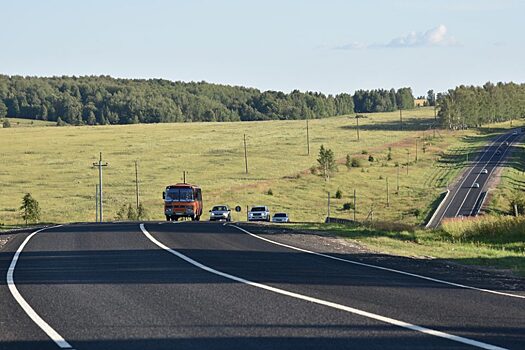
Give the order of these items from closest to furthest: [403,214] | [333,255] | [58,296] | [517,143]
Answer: [58,296] < [333,255] < [403,214] < [517,143]

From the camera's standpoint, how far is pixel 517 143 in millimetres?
155625

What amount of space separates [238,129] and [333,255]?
158869 mm

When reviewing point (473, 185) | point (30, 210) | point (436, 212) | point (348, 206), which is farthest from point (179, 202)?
point (473, 185)

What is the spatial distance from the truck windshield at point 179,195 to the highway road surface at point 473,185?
19005 millimetres

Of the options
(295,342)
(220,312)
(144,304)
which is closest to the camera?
(295,342)

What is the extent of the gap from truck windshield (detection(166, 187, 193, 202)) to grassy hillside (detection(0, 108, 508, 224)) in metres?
14.4

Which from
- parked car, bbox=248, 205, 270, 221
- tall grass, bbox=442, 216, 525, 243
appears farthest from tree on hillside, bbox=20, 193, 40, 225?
tall grass, bbox=442, 216, 525, 243

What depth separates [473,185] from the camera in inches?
3878

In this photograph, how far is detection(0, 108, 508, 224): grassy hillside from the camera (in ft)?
271

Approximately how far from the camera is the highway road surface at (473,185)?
247 feet

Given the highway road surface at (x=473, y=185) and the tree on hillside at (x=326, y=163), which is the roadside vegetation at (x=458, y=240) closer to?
the highway road surface at (x=473, y=185)

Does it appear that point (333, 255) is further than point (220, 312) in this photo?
Yes

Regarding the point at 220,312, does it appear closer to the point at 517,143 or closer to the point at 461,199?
the point at 461,199

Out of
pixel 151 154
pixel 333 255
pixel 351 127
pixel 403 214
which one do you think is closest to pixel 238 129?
pixel 351 127
